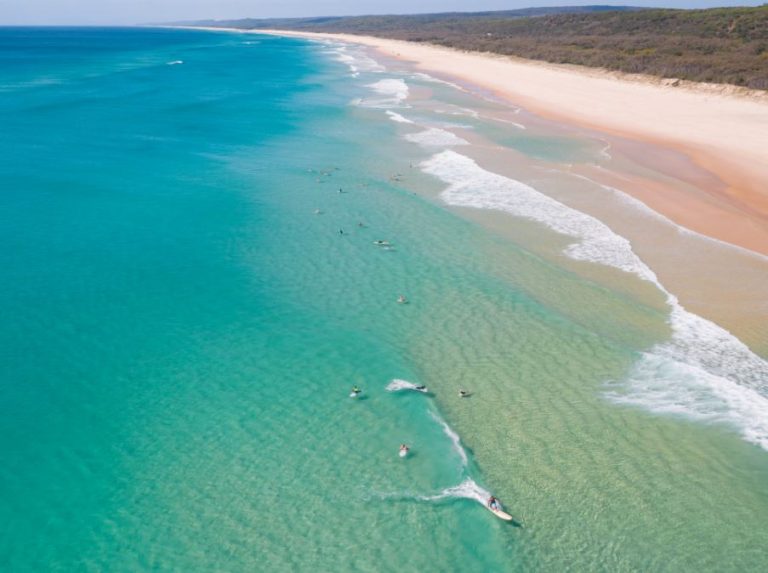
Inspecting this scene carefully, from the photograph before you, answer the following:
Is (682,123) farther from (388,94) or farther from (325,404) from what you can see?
(325,404)

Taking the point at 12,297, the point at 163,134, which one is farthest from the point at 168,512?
the point at 163,134

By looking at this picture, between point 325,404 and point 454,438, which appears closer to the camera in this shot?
point 454,438

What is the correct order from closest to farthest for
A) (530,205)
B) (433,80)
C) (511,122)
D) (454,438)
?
(454,438)
(530,205)
(511,122)
(433,80)

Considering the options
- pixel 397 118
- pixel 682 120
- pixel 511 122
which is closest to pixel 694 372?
pixel 511 122

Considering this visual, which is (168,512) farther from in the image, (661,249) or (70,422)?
(661,249)

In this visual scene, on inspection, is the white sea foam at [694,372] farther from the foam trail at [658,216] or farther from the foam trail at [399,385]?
the foam trail at [399,385]

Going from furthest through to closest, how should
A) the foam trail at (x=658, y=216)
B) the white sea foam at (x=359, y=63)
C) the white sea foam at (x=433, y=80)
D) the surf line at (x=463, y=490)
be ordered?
the white sea foam at (x=359, y=63) < the white sea foam at (x=433, y=80) < the foam trail at (x=658, y=216) < the surf line at (x=463, y=490)

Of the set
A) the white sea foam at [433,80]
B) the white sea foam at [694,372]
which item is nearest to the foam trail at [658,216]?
the white sea foam at [694,372]

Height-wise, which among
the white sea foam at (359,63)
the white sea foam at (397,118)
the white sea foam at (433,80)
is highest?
the white sea foam at (397,118)
